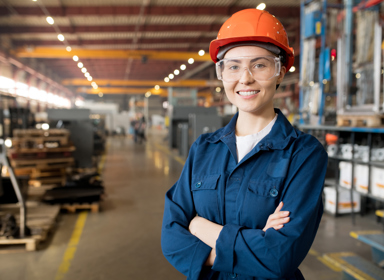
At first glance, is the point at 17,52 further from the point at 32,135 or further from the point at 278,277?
the point at 278,277

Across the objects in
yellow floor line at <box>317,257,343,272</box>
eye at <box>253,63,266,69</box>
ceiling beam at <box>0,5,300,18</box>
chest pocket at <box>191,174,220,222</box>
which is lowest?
yellow floor line at <box>317,257,343,272</box>

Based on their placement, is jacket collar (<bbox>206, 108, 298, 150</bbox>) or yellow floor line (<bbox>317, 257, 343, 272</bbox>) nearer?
jacket collar (<bbox>206, 108, 298, 150</bbox>)

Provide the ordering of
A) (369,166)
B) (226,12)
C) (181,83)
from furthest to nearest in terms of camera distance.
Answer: (181,83) < (226,12) < (369,166)

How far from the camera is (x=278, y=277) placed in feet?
4.30

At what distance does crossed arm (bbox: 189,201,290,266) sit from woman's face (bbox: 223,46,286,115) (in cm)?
45

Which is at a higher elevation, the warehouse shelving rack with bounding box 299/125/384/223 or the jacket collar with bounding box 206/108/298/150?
the jacket collar with bounding box 206/108/298/150

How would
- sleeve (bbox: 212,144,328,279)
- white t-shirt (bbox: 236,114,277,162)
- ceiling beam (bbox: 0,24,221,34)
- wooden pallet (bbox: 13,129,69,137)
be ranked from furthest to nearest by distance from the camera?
ceiling beam (bbox: 0,24,221,34), wooden pallet (bbox: 13,129,69,137), white t-shirt (bbox: 236,114,277,162), sleeve (bbox: 212,144,328,279)

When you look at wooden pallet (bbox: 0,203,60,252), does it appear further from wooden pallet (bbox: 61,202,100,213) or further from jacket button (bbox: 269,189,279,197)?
jacket button (bbox: 269,189,279,197)

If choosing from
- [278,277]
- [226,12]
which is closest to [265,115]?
[278,277]

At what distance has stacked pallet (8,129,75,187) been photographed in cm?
→ 711

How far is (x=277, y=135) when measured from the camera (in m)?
1.48

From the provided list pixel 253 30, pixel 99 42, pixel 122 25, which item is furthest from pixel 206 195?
pixel 99 42

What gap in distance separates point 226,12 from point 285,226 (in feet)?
41.1

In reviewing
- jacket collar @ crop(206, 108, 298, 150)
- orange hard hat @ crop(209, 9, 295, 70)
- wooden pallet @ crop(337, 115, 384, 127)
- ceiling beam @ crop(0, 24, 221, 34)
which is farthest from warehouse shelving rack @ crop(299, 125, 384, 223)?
ceiling beam @ crop(0, 24, 221, 34)
